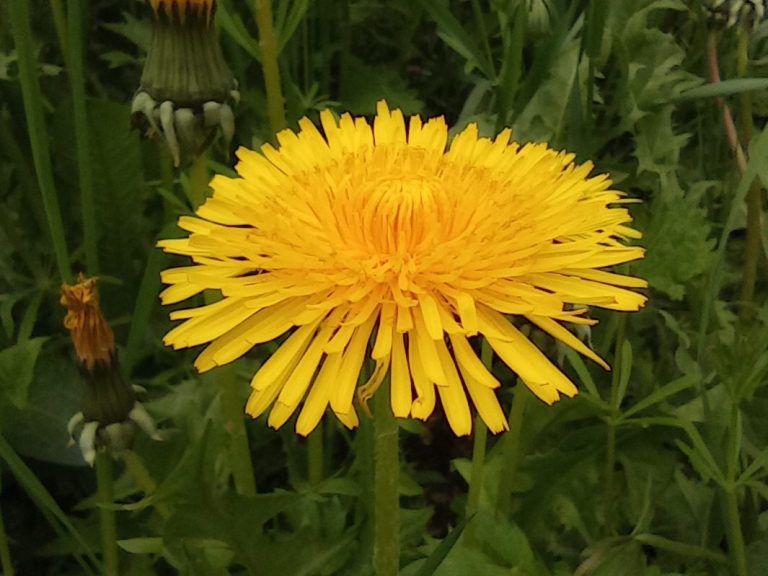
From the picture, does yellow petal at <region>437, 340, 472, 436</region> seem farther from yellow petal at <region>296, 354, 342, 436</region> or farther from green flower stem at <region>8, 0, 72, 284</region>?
green flower stem at <region>8, 0, 72, 284</region>

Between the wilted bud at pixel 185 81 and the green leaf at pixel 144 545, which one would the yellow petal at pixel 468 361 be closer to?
the wilted bud at pixel 185 81

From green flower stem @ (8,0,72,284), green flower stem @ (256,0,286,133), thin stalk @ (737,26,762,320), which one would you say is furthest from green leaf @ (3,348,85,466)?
thin stalk @ (737,26,762,320)

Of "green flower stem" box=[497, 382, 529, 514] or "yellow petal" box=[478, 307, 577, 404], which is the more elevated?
"yellow petal" box=[478, 307, 577, 404]

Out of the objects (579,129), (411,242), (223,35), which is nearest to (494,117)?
(579,129)

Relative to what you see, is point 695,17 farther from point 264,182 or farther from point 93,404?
point 93,404

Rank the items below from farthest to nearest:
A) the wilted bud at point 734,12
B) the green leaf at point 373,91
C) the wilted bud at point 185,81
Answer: the green leaf at point 373,91 < the wilted bud at point 734,12 < the wilted bud at point 185,81

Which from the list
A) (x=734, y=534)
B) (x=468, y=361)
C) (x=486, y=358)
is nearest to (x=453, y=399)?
(x=468, y=361)

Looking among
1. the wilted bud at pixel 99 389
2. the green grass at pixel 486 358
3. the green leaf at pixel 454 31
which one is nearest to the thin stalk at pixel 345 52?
the green grass at pixel 486 358
